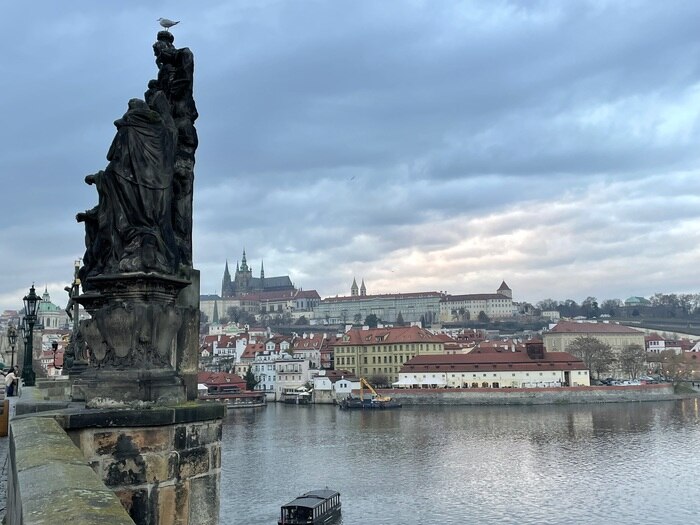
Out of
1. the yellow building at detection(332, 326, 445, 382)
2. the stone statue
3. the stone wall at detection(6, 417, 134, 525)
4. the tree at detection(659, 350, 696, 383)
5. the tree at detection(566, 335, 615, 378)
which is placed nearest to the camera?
the stone wall at detection(6, 417, 134, 525)

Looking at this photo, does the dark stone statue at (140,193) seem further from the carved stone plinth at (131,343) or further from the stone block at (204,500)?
the stone block at (204,500)

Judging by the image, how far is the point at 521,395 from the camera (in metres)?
82.4

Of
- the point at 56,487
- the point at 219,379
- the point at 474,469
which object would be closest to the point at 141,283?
the point at 56,487

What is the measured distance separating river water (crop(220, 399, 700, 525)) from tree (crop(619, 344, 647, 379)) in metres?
43.9

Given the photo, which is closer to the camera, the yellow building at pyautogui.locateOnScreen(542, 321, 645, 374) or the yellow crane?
the yellow crane

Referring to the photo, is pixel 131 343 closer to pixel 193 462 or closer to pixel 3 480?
pixel 193 462

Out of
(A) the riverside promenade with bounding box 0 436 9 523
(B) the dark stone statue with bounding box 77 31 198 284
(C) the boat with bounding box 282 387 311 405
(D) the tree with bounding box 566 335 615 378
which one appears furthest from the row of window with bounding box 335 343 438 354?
(B) the dark stone statue with bounding box 77 31 198 284

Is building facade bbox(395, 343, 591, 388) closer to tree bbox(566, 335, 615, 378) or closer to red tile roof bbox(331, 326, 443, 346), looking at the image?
red tile roof bbox(331, 326, 443, 346)

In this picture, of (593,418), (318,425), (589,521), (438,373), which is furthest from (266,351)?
(589,521)

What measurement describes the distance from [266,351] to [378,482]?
81.4 meters

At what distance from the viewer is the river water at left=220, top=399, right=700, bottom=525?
26688 mm

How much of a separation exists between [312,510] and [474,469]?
13.8 metres

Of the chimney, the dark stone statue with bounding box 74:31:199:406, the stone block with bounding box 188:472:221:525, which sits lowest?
the chimney

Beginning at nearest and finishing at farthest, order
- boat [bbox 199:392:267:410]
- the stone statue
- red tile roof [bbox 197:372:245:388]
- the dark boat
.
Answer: the stone statue → the dark boat → boat [bbox 199:392:267:410] → red tile roof [bbox 197:372:245:388]
